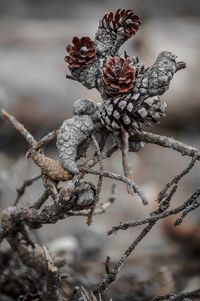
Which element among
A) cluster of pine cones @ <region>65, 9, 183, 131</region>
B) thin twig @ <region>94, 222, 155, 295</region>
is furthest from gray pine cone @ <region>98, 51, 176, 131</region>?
thin twig @ <region>94, 222, 155, 295</region>

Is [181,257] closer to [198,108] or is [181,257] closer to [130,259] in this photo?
[130,259]

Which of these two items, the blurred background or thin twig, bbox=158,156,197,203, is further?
the blurred background

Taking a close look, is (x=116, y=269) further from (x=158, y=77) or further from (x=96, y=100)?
(x=96, y=100)

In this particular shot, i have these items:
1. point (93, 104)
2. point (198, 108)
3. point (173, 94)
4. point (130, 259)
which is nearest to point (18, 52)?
point (173, 94)

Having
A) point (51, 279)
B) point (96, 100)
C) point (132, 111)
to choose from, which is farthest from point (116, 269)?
point (96, 100)

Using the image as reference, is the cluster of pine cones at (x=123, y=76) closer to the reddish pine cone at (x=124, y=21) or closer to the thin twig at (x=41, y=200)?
the reddish pine cone at (x=124, y=21)

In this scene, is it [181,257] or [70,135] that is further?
[181,257]

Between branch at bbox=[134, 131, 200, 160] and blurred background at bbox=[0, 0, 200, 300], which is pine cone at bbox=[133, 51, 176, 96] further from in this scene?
blurred background at bbox=[0, 0, 200, 300]
